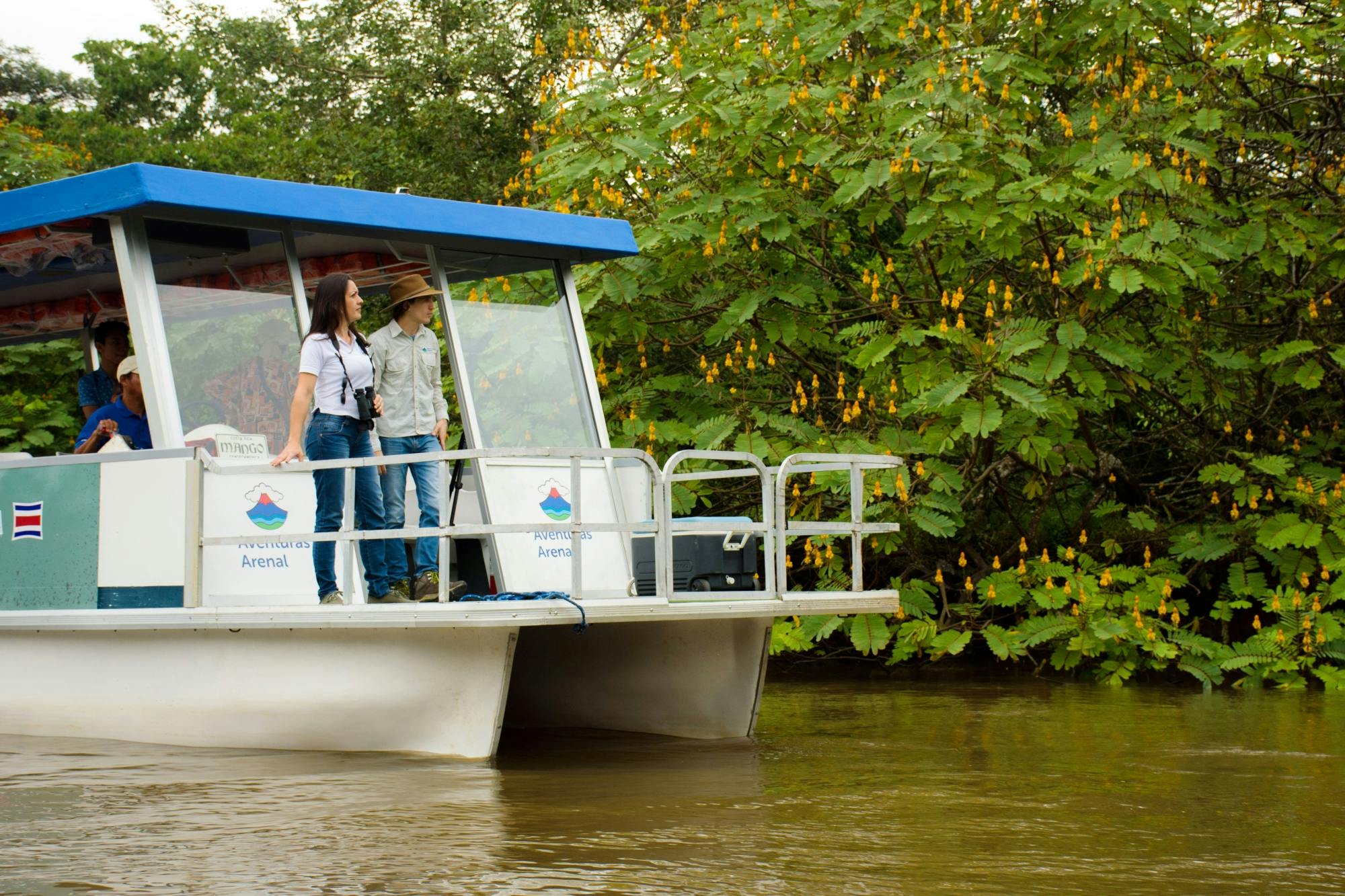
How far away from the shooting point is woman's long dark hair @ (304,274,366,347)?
7.25 meters

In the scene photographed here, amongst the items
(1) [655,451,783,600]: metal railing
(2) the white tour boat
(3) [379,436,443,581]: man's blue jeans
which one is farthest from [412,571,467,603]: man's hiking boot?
(1) [655,451,783,600]: metal railing

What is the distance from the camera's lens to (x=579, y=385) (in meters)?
8.62

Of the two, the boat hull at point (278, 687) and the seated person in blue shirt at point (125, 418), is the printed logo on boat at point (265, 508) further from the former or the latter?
the seated person in blue shirt at point (125, 418)

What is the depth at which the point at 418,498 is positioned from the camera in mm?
7617

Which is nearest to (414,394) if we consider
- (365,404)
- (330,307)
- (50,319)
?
(365,404)

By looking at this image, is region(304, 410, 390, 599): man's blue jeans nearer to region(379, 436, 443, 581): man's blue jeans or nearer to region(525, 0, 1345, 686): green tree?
region(379, 436, 443, 581): man's blue jeans

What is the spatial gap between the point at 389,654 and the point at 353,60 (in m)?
17.8

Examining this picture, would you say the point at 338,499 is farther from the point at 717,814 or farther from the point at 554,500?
the point at 717,814

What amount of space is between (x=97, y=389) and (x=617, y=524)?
3868 millimetres

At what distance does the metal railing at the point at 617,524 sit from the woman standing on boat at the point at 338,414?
8 centimetres

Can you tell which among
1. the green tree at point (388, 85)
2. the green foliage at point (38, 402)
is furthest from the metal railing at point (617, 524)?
the green tree at point (388, 85)

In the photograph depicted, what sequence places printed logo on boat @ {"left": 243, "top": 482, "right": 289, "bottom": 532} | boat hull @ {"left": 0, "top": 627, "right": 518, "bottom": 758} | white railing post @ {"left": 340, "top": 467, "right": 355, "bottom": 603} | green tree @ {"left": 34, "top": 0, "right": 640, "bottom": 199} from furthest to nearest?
green tree @ {"left": 34, "top": 0, "right": 640, "bottom": 199}
printed logo on boat @ {"left": 243, "top": 482, "right": 289, "bottom": 532}
boat hull @ {"left": 0, "top": 627, "right": 518, "bottom": 758}
white railing post @ {"left": 340, "top": 467, "right": 355, "bottom": 603}

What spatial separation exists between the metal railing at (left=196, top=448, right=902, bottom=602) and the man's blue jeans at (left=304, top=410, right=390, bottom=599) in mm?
53

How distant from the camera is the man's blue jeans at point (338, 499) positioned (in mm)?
7141
